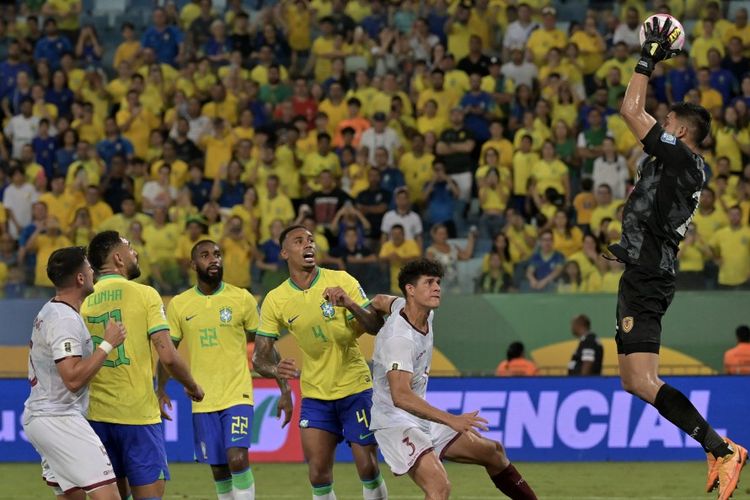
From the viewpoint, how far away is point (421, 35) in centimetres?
2294

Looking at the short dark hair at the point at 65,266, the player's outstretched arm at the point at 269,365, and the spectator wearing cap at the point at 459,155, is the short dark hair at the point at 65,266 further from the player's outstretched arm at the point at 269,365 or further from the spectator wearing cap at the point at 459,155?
the spectator wearing cap at the point at 459,155

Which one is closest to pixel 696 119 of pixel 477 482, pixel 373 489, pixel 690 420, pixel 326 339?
pixel 690 420

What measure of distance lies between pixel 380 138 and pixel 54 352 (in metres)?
12.4

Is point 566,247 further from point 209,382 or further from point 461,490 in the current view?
point 209,382

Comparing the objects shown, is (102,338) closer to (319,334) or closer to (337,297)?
(337,297)

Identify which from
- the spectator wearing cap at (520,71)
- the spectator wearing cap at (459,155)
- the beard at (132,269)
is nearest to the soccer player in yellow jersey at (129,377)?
the beard at (132,269)

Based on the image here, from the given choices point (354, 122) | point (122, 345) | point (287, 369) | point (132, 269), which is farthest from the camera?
point (354, 122)

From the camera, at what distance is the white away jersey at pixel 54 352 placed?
Result: 9.00 m

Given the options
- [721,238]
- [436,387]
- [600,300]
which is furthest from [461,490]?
[721,238]

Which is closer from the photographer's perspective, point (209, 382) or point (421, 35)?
point (209, 382)

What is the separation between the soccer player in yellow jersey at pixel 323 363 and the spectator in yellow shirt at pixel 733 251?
8607 mm

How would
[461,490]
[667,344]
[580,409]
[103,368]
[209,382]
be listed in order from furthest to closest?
[667,344], [580,409], [461,490], [209,382], [103,368]

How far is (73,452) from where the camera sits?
905 centimetres

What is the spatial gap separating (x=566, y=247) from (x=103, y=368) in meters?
10.1
